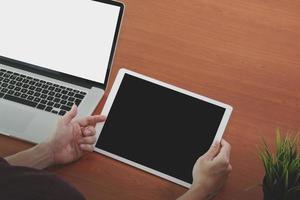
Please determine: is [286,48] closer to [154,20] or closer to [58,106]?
[154,20]


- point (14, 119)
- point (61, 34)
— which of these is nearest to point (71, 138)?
point (14, 119)

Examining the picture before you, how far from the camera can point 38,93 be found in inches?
43.1

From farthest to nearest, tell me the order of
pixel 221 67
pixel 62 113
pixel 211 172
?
pixel 221 67, pixel 62 113, pixel 211 172

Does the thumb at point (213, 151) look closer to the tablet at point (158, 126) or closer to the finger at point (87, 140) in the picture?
the tablet at point (158, 126)

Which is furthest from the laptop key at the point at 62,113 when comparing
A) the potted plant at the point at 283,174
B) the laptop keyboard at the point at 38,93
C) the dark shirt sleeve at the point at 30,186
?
the potted plant at the point at 283,174

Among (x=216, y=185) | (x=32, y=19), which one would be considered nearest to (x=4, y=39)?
(x=32, y=19)

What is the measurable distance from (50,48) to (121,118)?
258mm

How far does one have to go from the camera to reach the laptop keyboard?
3.53 ft

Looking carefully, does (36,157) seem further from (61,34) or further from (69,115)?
(61,34)

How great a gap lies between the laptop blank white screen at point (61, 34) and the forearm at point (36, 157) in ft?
0.73

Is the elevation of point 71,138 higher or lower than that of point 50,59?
lower

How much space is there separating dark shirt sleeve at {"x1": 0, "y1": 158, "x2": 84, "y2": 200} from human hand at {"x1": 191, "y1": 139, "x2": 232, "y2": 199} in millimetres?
294

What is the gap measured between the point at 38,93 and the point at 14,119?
0.29 ft

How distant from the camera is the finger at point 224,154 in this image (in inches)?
37.6
